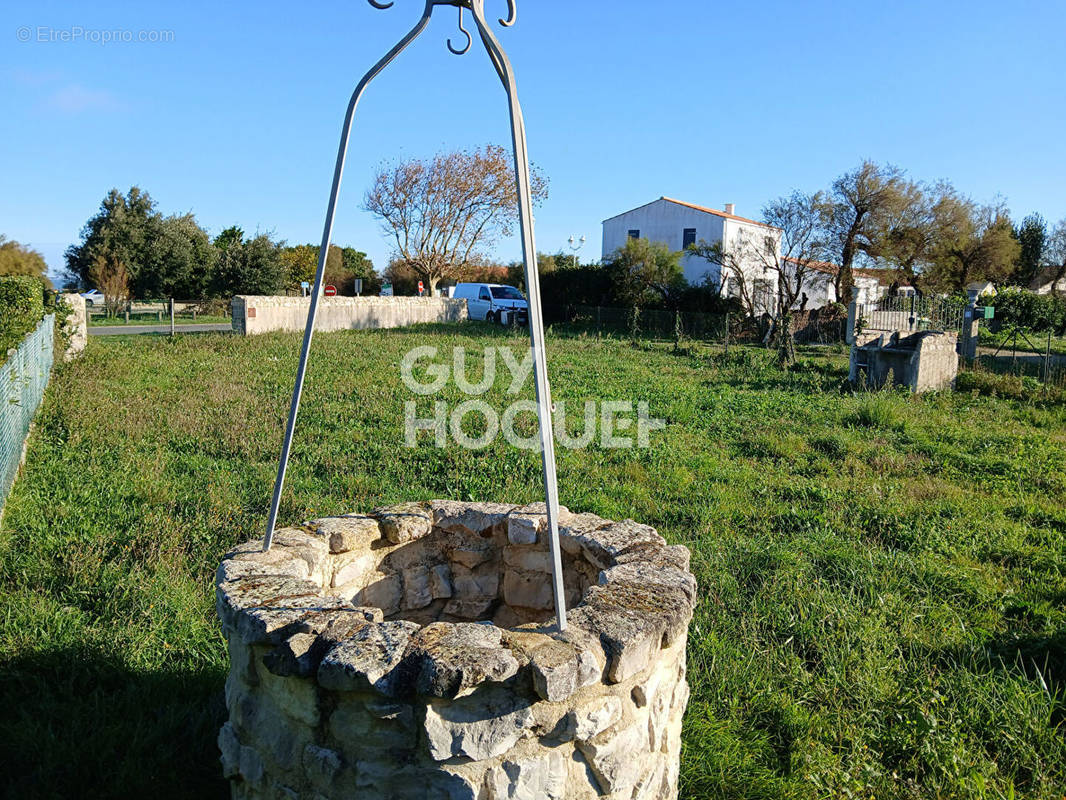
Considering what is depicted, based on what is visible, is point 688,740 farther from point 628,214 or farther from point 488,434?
point 628,214

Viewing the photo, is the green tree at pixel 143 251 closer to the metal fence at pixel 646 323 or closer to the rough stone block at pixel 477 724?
the metal fence at pixel 646 323

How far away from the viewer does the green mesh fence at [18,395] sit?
567cm

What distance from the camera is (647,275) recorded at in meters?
26.0

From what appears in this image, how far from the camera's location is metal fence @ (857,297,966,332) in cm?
1941

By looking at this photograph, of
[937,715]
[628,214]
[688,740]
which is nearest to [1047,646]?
[937,715]

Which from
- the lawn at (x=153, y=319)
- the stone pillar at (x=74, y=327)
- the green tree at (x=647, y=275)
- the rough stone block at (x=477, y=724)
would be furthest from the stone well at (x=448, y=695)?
the green tree at (x=647, y=275)

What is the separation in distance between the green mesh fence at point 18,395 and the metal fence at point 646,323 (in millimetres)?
14635

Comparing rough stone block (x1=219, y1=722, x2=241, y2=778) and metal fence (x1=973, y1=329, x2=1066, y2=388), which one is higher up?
metal fence (x1=973, y1=329, x2=1066, y2=388)

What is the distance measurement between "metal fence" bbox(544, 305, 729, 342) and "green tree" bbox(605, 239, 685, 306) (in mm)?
695

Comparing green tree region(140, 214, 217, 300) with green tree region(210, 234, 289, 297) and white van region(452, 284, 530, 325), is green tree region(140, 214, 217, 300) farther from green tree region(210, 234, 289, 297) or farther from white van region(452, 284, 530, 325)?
white van region(452, 284, 530, 325)

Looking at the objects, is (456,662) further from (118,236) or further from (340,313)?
(118,236)

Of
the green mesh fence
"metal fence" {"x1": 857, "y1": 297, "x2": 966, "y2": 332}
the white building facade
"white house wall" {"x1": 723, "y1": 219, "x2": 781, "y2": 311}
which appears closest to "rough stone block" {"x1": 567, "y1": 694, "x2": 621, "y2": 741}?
the green mesh fence

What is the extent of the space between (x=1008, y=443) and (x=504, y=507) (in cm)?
749

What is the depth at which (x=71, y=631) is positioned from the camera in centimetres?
400
